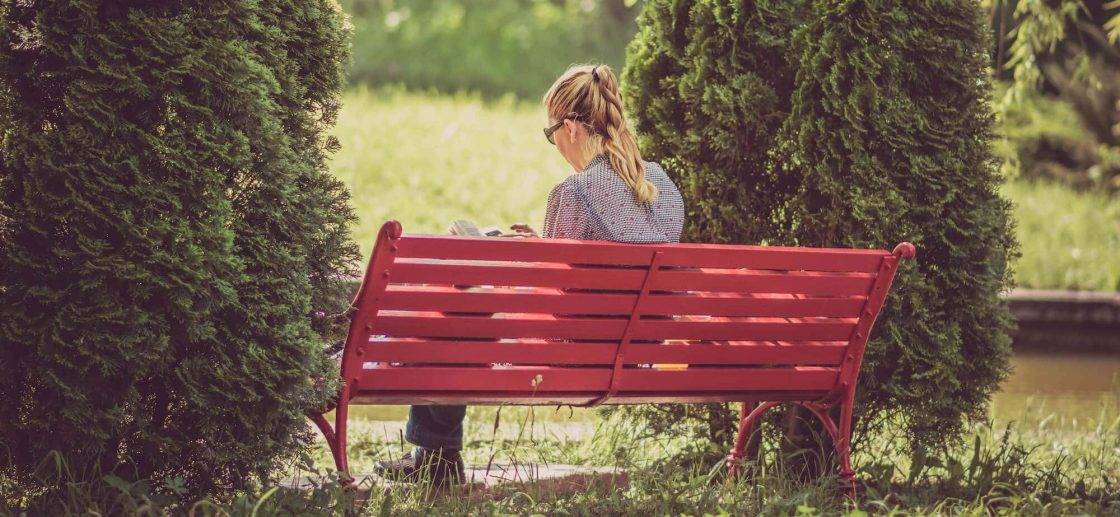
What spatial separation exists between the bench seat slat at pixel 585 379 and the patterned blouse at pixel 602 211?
0.41m

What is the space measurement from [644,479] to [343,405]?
1.14 meters

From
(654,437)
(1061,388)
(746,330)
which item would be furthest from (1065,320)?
(746,330)

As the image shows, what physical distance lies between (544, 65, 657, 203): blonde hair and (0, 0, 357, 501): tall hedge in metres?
0.94

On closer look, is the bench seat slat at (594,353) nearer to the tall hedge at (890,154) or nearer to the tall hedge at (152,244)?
the tall hedge at (152,244)

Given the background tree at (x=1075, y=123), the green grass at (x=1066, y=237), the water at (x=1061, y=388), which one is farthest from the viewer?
the background tree at (x=1075, y=123)

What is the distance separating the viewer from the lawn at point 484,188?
416 inches

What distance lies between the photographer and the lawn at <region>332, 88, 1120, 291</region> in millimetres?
10562

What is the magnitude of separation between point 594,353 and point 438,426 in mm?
736

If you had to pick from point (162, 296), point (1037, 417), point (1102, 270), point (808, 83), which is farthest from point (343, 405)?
point (1102, 270)

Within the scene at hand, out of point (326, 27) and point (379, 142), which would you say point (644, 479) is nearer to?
point (326, 27)

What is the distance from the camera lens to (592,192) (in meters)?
4.01

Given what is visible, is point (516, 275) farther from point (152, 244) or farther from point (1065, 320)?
point (1065, 320)

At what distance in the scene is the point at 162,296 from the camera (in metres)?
3.32

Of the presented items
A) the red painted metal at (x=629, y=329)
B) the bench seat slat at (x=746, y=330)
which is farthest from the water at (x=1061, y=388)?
the red painted metal at (x=629, y=329)
